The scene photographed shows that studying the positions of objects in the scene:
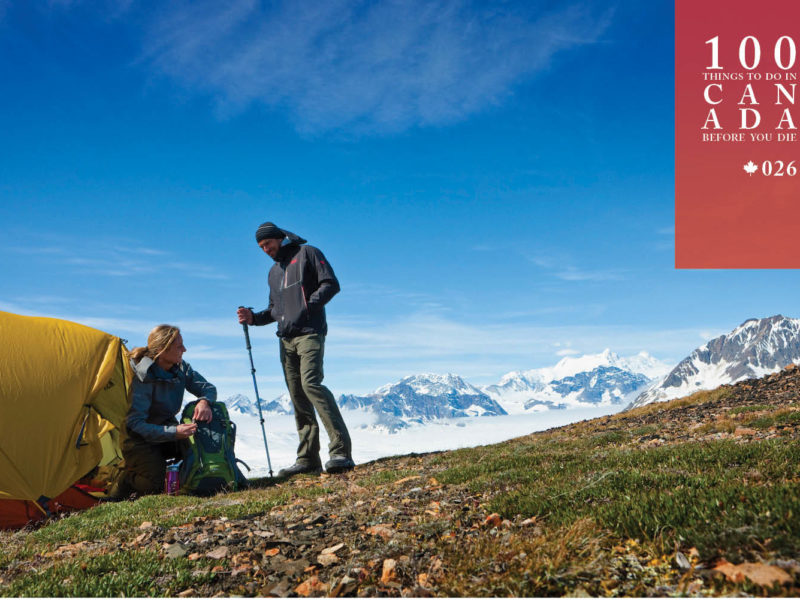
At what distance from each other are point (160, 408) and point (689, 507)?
1086 cm

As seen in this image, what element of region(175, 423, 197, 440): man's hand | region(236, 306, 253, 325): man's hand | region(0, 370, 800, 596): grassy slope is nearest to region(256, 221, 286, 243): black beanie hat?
region(236, 306, 253, 325): man's hand

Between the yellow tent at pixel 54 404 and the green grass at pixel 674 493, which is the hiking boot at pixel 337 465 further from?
the yellow tent at pixel 54 404

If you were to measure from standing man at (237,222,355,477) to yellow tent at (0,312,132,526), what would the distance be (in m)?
3.78

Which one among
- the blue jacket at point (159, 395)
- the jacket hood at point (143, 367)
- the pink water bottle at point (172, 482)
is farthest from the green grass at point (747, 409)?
the jacket hood at point (143, 367)

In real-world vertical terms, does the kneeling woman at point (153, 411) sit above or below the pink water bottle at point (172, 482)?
above

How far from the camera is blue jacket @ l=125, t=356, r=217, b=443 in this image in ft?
38.4

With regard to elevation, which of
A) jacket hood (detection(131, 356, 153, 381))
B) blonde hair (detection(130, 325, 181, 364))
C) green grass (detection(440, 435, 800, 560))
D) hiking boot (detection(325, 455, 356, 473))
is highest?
blonde hair (detection(130, 325, 181, 364))

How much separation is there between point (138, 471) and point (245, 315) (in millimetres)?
4553

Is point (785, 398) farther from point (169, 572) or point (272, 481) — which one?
point (169, 572)

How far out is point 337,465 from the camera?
1338 centimetres

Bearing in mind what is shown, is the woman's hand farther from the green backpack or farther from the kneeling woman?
the green backpack

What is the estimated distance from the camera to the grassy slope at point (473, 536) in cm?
438

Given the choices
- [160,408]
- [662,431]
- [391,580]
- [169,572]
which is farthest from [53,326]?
[662,431]

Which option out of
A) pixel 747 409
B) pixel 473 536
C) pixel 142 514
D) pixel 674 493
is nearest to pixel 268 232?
pixel 142 514
